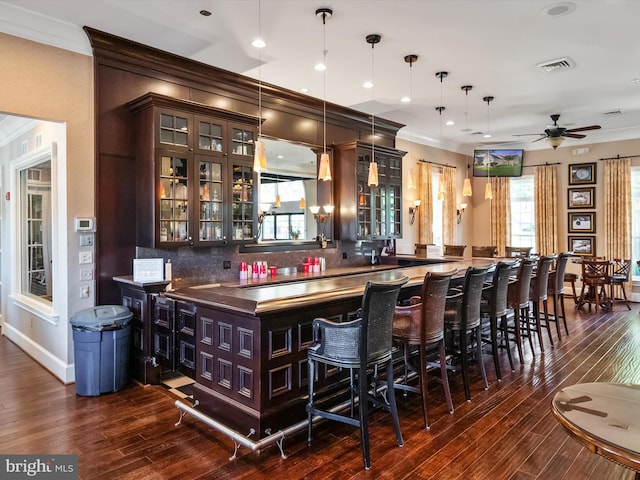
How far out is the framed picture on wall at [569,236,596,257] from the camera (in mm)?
9148

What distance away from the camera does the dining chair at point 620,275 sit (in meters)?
7.95

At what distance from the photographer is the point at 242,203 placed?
199 inches

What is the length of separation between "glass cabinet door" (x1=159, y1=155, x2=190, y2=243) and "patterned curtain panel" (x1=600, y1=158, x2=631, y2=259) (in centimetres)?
865

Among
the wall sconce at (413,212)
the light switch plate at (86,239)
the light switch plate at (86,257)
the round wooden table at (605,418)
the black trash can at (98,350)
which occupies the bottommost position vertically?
the black trash can at (98,350)

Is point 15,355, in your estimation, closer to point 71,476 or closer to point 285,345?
point 71,476

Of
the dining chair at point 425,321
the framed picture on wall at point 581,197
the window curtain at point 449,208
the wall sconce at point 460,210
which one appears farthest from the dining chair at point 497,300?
the framed picture on wall at point 581,197

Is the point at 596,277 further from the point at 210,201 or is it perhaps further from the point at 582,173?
the point at 210,201

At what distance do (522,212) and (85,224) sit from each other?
9.47 meters

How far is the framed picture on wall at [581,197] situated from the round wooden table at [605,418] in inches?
331

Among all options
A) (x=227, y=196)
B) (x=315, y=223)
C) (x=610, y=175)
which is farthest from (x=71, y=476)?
(x=610, y=175)

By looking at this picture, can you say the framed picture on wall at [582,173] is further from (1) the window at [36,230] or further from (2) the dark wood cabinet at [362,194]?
(1) the window at [36,230]

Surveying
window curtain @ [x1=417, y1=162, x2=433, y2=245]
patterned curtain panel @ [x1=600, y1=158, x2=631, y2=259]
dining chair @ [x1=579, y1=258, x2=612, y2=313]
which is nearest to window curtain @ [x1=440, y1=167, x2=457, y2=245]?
window curtain @ [x1=417, y1=162, x2=433, y2=245]

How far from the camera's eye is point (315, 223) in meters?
6.52

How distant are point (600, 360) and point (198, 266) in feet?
15.8
